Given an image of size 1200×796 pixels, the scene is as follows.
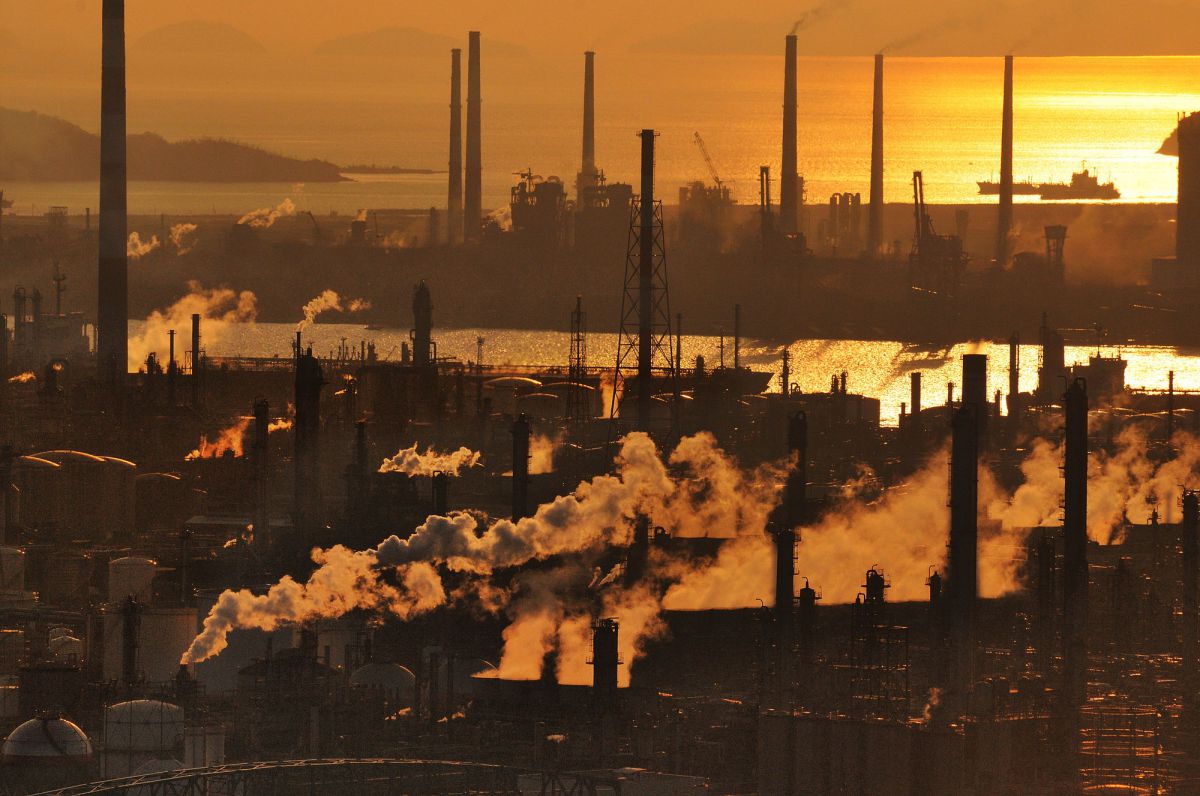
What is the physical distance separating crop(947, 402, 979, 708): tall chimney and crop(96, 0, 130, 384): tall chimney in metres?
18.1

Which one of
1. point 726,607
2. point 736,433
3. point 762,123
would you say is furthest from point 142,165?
point 726,607

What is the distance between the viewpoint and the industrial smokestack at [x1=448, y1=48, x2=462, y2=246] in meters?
82.8

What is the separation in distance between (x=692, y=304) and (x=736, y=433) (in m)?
47.8

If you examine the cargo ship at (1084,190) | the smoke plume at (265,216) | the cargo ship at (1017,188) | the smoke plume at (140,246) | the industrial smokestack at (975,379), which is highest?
the cargo ship at (1017,188)

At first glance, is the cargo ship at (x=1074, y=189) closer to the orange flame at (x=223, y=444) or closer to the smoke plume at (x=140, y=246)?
the smoke plume at (x=140, y=246)

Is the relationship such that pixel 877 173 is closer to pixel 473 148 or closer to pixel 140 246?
pixel 473 148

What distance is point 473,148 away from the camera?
3263 inches

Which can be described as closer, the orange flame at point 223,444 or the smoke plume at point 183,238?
the orange flame at point 223,444

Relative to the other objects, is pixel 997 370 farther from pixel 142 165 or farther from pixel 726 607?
pixel 142 165

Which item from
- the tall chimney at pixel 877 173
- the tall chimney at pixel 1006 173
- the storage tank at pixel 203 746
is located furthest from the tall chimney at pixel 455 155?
the storage tank at pixel 203 746

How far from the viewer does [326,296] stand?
80812 millimetres

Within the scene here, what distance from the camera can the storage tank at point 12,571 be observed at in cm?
2662

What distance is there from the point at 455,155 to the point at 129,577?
196ft

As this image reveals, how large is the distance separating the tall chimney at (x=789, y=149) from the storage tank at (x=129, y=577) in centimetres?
5422
